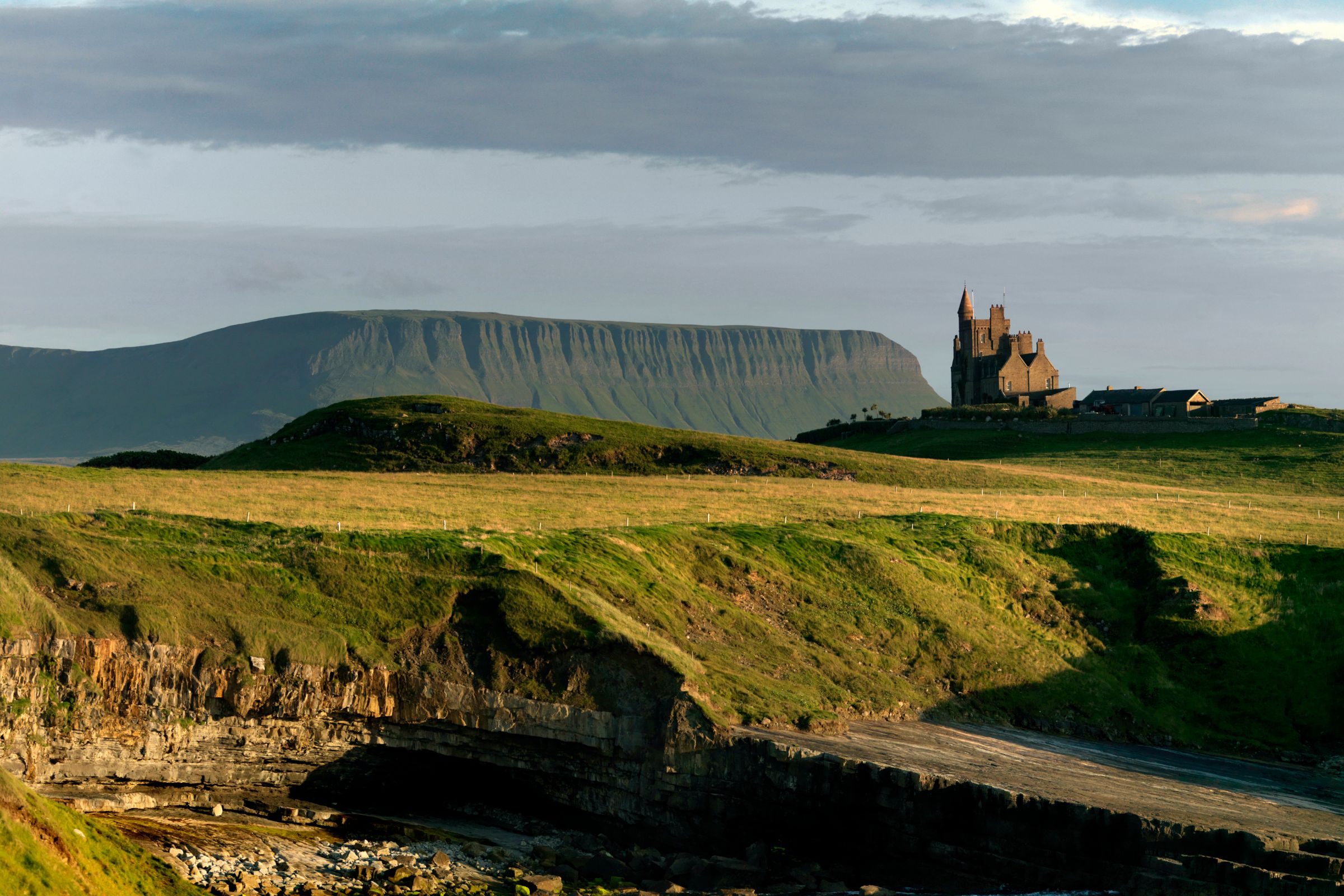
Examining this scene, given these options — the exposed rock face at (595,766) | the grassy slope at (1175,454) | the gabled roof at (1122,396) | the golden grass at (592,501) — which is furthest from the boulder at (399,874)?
the gabled roof at (1122,396)

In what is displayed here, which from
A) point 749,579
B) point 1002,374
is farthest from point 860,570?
point 1002,374

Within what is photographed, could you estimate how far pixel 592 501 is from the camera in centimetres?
6406

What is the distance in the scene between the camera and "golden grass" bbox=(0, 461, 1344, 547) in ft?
171

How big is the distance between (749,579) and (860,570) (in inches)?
219

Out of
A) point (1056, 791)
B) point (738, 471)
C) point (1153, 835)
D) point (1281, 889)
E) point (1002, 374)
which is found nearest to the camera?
point (1281, 889)

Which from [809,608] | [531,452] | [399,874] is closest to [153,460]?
[531,452]

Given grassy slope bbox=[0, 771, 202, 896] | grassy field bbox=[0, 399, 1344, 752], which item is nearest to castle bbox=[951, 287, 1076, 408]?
grassy field bbox=[0, 399, 1344, 752]

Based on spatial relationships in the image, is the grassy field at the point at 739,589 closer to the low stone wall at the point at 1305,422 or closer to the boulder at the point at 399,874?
the boulder at the point at 399,874

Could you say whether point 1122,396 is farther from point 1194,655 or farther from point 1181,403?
point 1194,655

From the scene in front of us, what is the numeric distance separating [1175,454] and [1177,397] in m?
30.6

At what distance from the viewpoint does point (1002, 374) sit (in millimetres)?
156625

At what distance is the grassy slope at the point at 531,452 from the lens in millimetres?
88000

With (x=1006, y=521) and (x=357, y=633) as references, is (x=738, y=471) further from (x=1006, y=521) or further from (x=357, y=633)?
(x=357, y=633)

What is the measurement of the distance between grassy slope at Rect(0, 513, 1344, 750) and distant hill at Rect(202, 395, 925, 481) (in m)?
30.1
